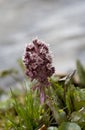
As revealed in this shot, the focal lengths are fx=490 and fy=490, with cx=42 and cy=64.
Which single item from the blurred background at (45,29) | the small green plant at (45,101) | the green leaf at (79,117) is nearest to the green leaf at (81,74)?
the small green plant at (45,101)

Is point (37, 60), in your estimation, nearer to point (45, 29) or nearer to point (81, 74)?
point (81, 74)

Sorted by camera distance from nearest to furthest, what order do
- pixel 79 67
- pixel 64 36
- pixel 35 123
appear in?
pixel 35 123
pixel 79 67
pixel 64 36

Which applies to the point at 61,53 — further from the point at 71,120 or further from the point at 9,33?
Answer: the point at 71,120

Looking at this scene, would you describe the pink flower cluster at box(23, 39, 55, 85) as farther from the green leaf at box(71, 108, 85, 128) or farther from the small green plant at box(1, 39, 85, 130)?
the green leaf at box(71, 108, 85, 128)

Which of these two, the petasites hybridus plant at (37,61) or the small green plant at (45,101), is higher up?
the petasites hybridus plant at (37,61)

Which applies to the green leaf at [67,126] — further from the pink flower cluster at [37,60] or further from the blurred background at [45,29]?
the blurred background at [45,29]

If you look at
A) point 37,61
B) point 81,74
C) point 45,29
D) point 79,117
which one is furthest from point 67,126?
point 45,29

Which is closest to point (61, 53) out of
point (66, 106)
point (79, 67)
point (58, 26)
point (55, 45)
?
Answer: point (55, 45)
